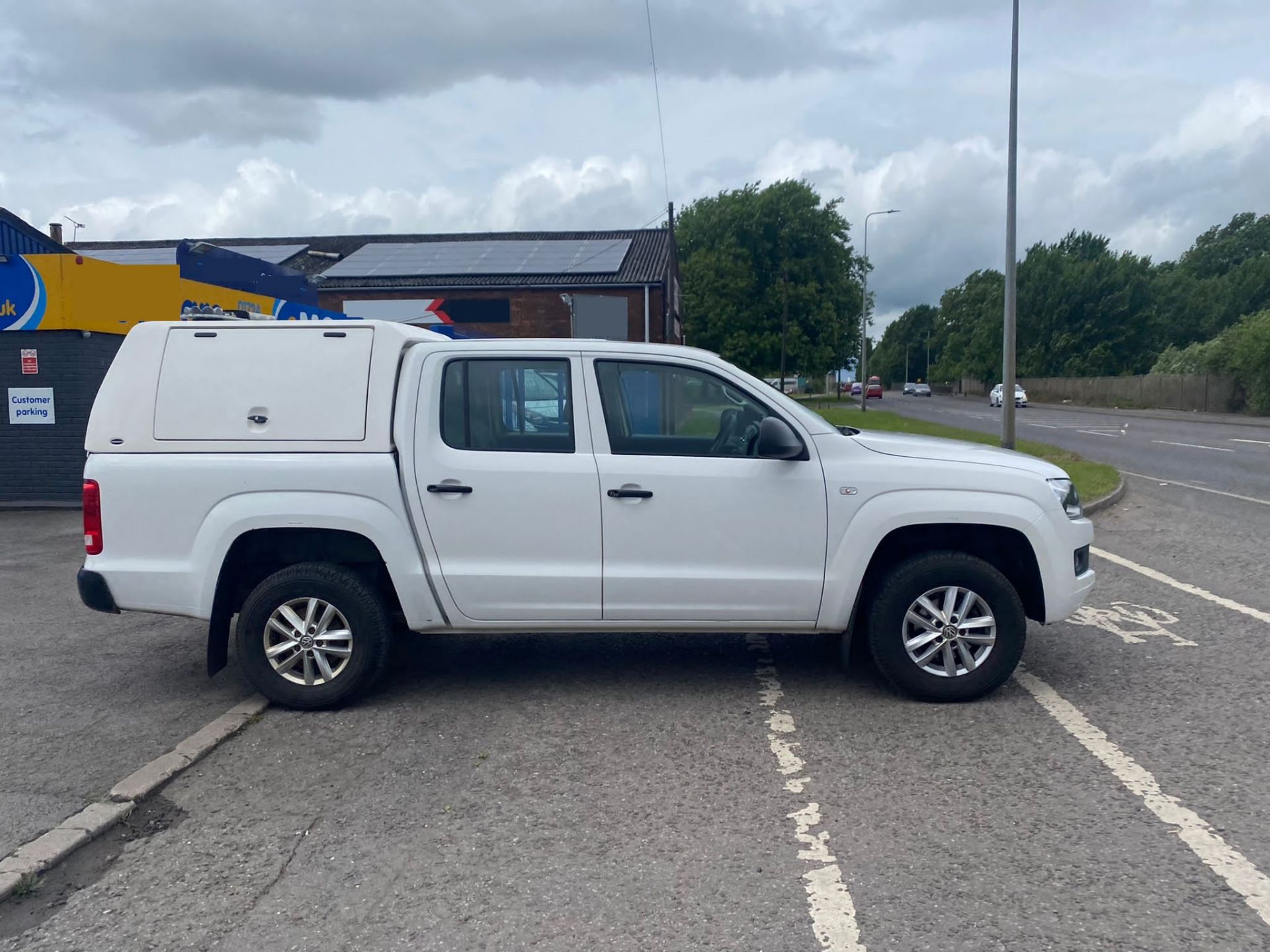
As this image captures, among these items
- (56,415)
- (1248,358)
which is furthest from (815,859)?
(1248,358)

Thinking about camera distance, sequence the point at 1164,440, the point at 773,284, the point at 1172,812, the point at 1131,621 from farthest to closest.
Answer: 1. the point at 773,284
2. the point at 1164,440
3. the point at 1131,621
4. the point at 1172,812

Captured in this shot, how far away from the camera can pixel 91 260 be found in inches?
539

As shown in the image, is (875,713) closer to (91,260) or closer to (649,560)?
(649,560)

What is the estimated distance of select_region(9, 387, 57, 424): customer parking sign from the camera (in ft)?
46.5

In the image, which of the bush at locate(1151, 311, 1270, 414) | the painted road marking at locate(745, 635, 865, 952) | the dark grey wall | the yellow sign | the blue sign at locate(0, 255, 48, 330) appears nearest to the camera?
the painted road marking at locate(745, 635, 865, 952)

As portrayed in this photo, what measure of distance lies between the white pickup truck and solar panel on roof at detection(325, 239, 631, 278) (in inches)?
1281

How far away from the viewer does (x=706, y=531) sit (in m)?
5.32

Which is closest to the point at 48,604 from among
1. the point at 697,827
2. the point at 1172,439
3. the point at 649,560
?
the point at 649,560

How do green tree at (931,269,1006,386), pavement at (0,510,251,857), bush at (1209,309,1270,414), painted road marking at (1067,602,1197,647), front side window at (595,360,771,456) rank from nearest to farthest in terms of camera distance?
1. pavement at (0,510,251,857)
2. front side window at (595,360,771,456)
3. painted road marking at (1067,602,1197,647)
4. bush at (1209,309,1270,414)
5. green tree at (931,269,1006,386)

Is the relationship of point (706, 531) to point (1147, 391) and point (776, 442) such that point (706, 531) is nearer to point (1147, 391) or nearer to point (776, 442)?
A: point (776, 442)

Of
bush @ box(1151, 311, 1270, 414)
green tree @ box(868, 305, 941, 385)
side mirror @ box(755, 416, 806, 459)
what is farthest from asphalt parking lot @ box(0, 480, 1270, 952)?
A: green tree @ box(868, 305, 941, 385)

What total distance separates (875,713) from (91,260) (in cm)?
1239

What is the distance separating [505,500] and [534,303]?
108ft

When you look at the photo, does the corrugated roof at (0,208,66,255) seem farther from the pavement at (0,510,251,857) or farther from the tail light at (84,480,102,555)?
the tail light at (84,480,102,555)
